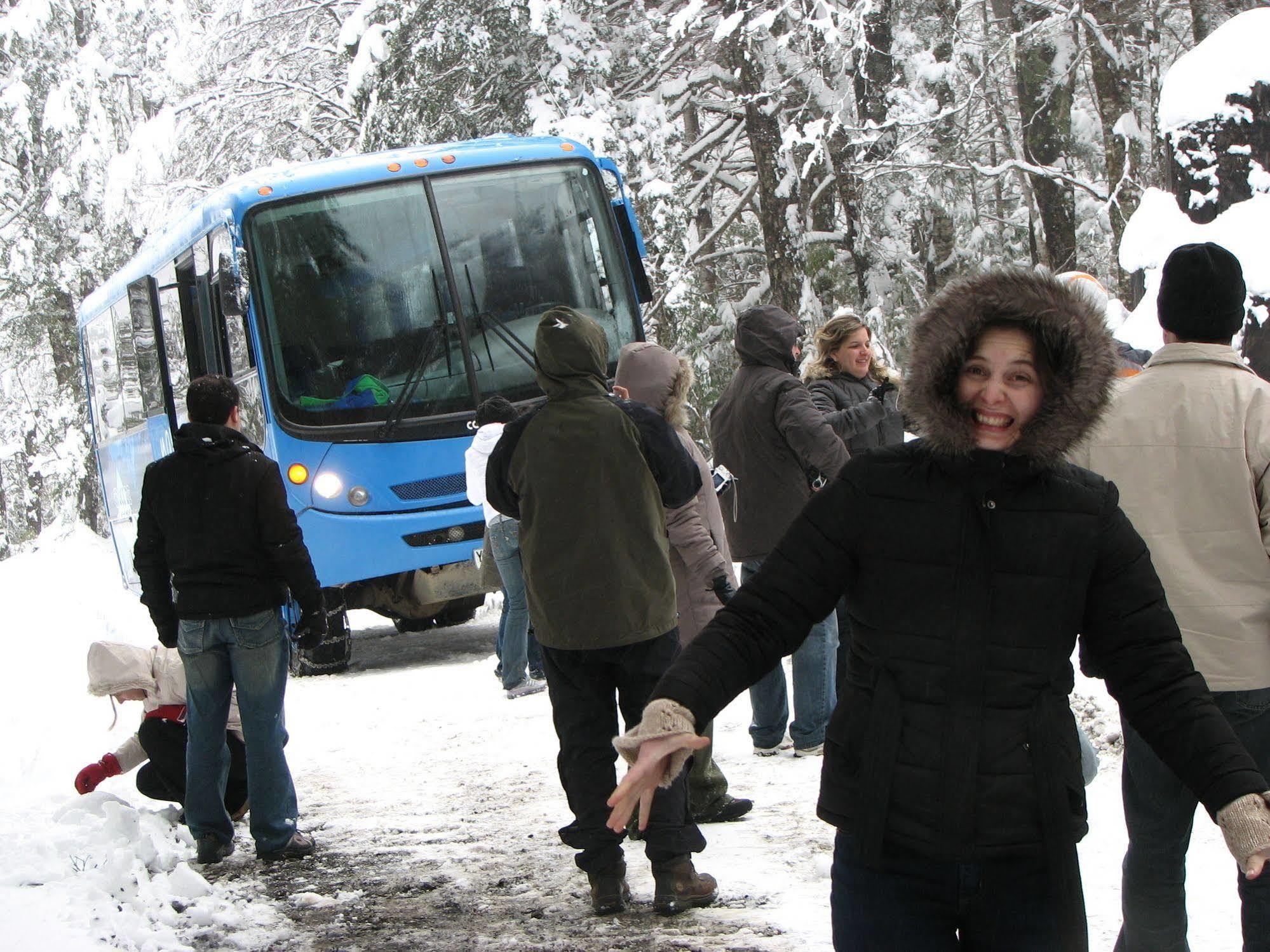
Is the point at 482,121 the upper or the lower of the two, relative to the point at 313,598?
upper

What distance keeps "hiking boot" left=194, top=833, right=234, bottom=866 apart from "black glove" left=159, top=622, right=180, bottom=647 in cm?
77

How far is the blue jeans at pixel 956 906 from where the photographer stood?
2492 mm

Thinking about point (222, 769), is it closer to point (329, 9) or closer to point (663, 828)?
point (663, 828)

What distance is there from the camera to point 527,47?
1645cm

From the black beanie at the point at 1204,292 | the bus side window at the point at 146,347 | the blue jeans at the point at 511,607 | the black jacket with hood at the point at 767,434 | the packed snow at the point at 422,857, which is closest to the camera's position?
the black beanie at the point at 1204,292

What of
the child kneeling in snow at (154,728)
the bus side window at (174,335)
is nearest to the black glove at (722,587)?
the child kneeling in snow at (154,728)

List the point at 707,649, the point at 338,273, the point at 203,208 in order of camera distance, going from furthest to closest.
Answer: the point at 203,208 → the point at 338,273 → the point at 707,649

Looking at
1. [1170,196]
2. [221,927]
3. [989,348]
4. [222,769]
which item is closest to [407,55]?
[1170,196]

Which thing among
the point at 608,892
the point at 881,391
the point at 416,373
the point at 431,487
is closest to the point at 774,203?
the point at 416,373

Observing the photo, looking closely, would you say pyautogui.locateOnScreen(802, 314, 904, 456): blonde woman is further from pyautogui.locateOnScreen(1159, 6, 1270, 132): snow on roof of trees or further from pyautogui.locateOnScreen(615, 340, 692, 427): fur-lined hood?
pyautogui.locateOnScreen(1159, 6, 1270, 132): snow on roof of trees

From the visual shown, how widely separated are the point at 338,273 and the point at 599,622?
244 inches

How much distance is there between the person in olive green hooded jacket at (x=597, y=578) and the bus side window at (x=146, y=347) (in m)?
8.64

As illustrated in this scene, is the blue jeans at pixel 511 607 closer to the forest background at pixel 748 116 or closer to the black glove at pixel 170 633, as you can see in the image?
the black glove at pixel 170 633

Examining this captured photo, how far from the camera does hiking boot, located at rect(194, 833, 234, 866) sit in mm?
5637
